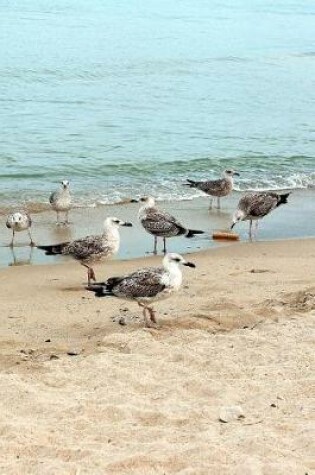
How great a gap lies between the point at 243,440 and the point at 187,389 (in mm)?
1110

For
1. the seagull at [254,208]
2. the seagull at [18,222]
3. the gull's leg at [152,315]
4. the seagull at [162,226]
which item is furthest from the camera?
the seagull at [254,208]

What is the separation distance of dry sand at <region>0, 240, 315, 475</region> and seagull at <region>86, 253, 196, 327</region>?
0.21 meters

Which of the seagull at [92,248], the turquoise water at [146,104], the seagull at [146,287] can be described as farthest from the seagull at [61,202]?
the seagull at [146,287]

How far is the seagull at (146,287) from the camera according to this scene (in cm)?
881

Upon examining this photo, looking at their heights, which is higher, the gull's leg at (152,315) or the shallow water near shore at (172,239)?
the gull's leg at (152,315)

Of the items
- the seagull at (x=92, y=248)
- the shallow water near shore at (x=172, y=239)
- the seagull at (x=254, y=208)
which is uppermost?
the seagull at (x=92, y=248)

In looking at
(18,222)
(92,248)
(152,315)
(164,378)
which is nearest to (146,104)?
(18,222)

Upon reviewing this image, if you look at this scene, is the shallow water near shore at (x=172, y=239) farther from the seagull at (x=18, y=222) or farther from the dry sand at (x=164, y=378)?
the dry sand at (x=164, y=378)

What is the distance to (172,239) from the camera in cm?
1347

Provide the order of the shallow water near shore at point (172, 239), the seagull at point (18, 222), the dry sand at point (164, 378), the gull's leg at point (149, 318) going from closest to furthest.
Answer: the dry sand at point (164, 378)
the gull's leg at point (149, 318)
the shallow water near shore at point (172, 239)
the seagull at point (18, 222)

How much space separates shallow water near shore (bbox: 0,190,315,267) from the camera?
41.5 feet

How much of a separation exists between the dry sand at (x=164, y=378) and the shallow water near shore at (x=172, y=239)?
182 cm

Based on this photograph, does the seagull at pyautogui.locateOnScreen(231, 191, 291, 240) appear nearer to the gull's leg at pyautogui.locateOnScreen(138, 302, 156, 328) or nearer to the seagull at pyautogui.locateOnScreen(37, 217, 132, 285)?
the seagull at pyautogui.locateOnScreen(37, 217, 132, 285)

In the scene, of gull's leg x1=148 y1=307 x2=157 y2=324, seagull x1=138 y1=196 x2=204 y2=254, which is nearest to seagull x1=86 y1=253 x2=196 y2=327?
gull's leg x1=148 y1=307 x2=157 y2=324
